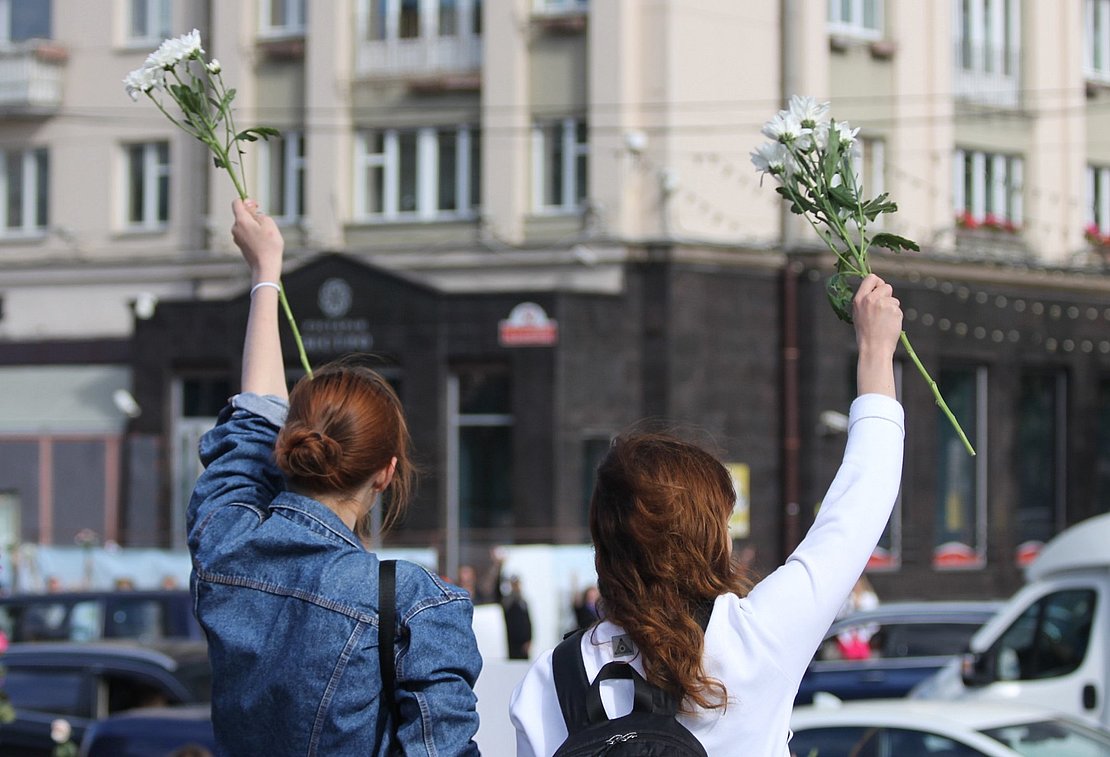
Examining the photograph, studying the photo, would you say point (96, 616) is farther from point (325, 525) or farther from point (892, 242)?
point (892, 242)

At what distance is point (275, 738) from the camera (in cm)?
306

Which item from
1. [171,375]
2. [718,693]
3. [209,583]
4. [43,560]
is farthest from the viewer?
[171,375]

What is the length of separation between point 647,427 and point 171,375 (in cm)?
2706

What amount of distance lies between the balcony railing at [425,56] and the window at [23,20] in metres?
7.26

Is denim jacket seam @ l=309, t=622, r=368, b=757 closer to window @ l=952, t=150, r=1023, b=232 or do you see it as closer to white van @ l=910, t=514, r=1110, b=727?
white van @ l=910, t=514, r=1110, b=727

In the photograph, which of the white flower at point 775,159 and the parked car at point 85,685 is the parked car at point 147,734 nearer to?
the parked car at point 85,685

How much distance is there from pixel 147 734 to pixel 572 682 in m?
7.48

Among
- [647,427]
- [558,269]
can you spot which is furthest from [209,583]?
[558,269]

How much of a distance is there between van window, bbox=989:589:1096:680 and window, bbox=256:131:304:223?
18.9 metres

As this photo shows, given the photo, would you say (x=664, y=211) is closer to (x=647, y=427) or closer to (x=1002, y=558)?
(x=1002, y=558)

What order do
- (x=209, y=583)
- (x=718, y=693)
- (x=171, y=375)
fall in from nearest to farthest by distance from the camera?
1. (x=718, y=693)
2. (x=209, y=583)
3. (x=171, y=375)

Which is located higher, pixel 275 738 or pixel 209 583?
pixel 209 583

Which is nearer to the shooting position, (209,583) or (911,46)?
(209,583)

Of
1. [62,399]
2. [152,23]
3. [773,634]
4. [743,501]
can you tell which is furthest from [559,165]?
[773,634]
